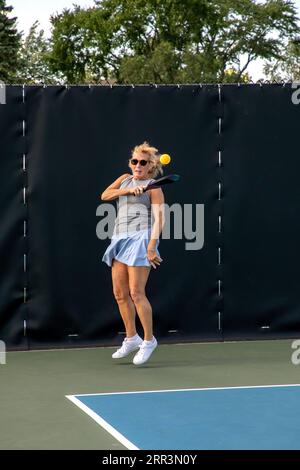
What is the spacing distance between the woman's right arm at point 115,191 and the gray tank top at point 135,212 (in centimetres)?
10

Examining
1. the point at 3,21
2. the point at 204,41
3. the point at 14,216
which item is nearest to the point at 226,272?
the point at 14,216

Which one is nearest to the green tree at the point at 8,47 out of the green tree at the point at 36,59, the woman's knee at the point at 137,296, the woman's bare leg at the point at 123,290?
the green tree at the point at 36,59

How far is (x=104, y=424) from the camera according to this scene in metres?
6.15

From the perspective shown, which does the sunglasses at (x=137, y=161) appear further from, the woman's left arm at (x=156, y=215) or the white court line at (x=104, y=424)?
the white court line at (x=104, y=424)

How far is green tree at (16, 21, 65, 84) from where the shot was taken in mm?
55250

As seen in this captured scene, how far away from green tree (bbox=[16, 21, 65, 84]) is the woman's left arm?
43.2 m

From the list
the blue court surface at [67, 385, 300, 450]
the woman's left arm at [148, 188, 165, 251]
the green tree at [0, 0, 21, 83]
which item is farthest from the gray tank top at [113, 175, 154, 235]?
the green tree at [0, 0, 21, 83]

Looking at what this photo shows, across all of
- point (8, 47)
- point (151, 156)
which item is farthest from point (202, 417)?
point (8, 47)

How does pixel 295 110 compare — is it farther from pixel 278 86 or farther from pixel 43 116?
pixel 43 116

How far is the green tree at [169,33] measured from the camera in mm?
53875

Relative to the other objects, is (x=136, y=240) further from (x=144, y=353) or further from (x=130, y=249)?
(x=144, y=353)

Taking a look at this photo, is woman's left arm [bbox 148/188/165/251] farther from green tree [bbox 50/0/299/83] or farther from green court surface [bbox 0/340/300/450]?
green tree [bbox 50/0/299/83]

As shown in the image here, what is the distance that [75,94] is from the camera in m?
9.26

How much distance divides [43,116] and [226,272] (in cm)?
224
